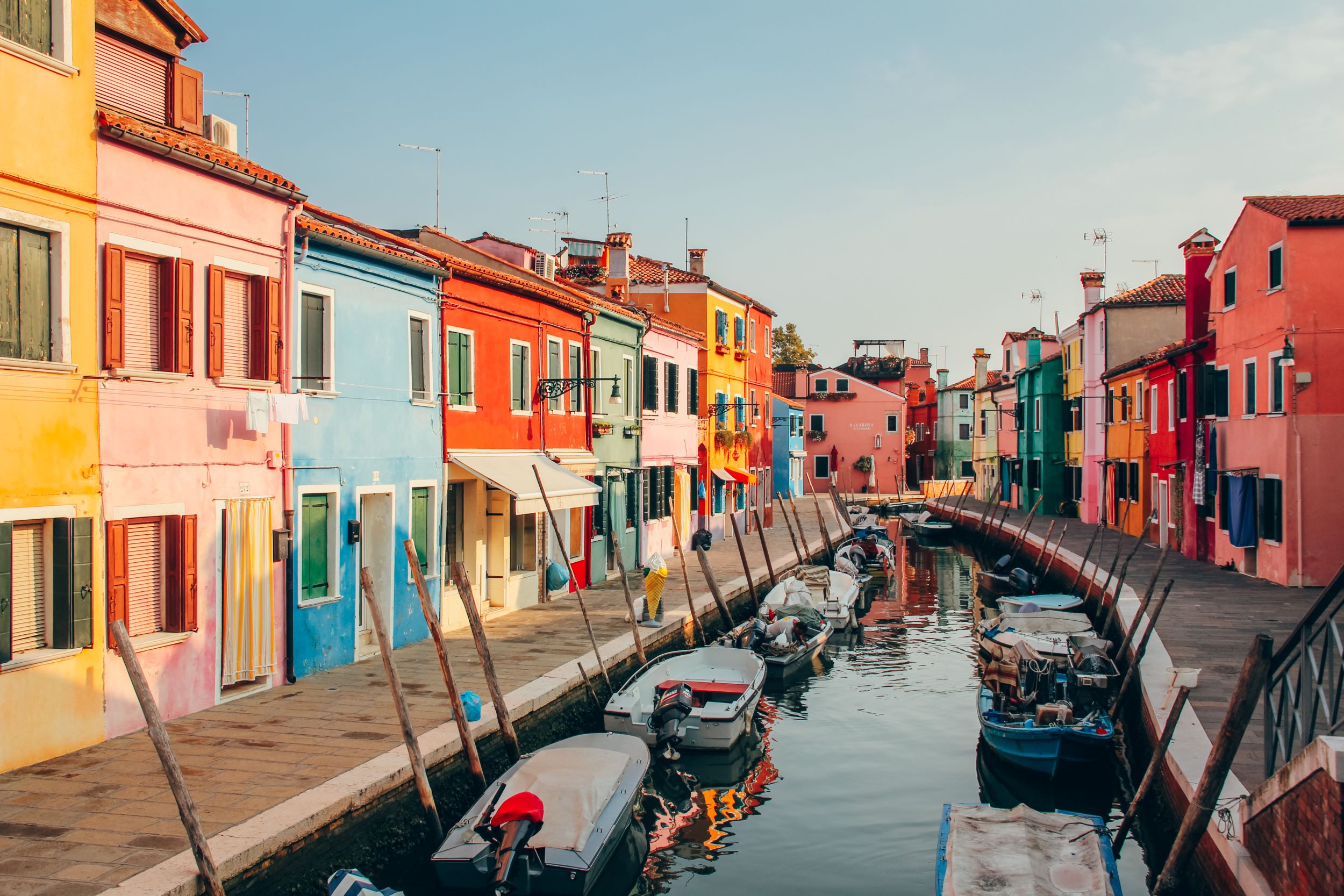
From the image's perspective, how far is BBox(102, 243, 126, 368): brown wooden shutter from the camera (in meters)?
10.9

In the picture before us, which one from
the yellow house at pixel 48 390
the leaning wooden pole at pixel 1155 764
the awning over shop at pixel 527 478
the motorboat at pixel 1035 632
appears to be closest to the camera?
the yellow house at pixel 48 390

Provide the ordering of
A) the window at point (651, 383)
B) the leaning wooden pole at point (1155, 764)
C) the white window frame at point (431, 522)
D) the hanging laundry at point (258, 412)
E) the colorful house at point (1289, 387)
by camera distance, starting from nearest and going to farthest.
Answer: the leaning wooden pole at point (1155, 764) → the hanging laundry at point (258, 412) → the white window frame at point (431, 522) → the colorful house at point (1289, 387) → the window at point (651, 383)

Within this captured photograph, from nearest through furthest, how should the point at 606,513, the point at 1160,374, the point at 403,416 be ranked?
the point at 403,416 < the point at 606,513 < the point at 1160,374

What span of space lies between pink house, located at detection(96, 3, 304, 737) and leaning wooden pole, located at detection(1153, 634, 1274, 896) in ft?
33.7

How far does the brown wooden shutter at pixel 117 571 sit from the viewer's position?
10.9 m

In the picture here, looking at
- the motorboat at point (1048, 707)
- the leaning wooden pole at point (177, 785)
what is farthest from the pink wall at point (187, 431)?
the motorboat at point (1048, 707)

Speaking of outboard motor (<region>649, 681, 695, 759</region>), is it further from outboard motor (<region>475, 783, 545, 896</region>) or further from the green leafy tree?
the green leafy tree

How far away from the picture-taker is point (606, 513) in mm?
24828

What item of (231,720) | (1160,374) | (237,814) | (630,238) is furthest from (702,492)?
(237,814)

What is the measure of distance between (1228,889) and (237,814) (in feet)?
26.5

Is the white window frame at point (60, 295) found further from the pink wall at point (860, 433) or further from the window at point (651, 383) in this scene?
the pink wall at point (860, 433)

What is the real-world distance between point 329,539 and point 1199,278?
85.3 ft

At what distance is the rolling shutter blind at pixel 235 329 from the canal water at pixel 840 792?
24.6 ft

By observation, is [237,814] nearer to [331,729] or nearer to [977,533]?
[331,729]
